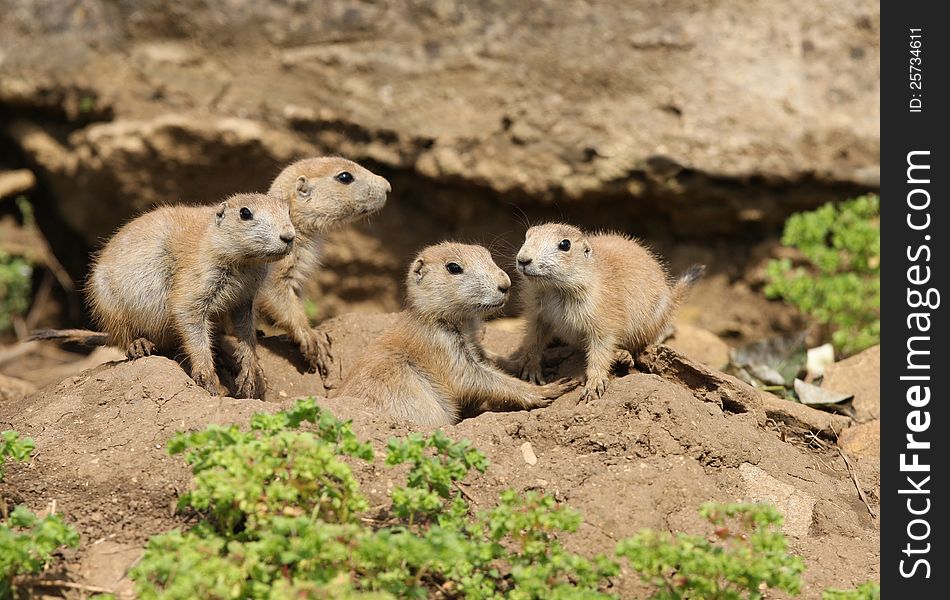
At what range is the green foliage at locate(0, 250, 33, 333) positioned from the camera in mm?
12852

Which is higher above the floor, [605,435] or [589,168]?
[589,168]

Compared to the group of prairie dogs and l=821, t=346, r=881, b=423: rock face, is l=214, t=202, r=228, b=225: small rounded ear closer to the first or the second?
the group of prairie dogs

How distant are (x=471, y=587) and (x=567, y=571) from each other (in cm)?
54

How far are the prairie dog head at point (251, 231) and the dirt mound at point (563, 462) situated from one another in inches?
34.6

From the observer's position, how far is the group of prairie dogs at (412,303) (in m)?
7.16

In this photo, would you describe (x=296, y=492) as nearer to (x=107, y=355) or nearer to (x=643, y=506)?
(x=643, y=506)

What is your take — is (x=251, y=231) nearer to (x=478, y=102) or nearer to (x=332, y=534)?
(x=332, y=534)

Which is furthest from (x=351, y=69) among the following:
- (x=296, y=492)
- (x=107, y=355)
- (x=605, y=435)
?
(x=296, y=492)

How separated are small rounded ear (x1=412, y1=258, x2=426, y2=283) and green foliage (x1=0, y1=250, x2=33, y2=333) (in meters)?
7.29

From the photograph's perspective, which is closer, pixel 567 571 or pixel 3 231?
pixel 567 571

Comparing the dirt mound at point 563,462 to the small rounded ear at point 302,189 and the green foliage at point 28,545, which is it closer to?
the green foliage at point 28,545

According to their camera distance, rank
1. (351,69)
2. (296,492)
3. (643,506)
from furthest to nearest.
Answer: (351,69), (643,506), (296,492)

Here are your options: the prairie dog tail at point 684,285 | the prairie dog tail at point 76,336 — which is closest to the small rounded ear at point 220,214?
the prairie dog tail at point 76,336
